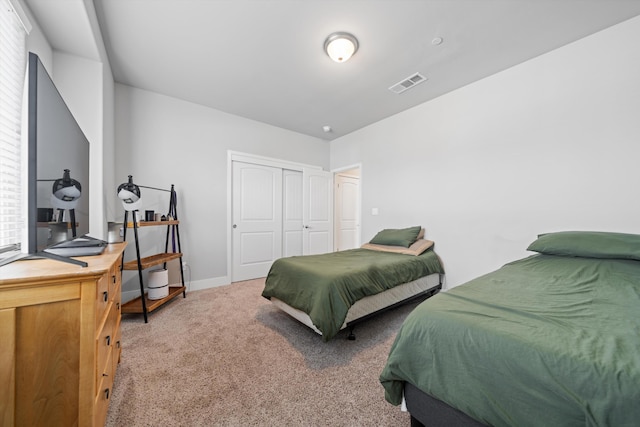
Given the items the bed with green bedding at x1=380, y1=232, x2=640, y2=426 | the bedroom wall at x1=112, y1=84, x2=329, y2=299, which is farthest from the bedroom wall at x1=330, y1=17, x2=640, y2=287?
the bedroom wall at x1=112, y1=84, x2=329, y2=299

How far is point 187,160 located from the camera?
10.6ft

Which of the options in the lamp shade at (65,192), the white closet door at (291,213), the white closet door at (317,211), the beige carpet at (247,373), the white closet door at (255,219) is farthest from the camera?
the white closet door at (317,211)

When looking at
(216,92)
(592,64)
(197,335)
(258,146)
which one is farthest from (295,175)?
(592,64)

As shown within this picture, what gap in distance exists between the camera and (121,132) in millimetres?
2822

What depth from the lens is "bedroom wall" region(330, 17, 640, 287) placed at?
192cm

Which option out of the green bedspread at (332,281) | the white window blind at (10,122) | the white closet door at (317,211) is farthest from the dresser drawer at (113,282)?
the white closet door at (317,211)

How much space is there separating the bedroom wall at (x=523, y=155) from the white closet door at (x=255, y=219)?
1982mm

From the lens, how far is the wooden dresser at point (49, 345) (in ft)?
2.45

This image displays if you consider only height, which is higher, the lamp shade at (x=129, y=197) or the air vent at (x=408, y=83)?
the air vent at (x=408, y=83)

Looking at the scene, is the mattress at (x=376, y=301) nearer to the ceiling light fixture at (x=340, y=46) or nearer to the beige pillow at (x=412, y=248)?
the beige pillow at (x=412, y=248)

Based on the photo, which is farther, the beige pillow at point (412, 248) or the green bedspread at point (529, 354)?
the beige pillow at point (412, 248)

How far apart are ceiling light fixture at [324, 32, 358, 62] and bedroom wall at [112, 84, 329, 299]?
6.79ft

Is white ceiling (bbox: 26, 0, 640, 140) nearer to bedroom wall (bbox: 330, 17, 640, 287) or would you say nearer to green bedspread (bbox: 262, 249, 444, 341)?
bedroom wall (bbox: 330, 17, 640, 287)

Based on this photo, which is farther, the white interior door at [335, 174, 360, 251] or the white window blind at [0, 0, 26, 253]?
the white interior door at [335, 174, 360, 251]
